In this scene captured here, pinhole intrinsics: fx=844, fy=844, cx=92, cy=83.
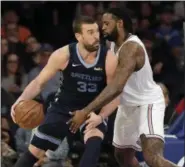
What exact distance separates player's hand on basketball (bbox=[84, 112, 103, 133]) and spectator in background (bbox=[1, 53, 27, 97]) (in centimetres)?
337

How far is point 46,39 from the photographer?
12.4 meters

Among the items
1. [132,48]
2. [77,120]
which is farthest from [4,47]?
[77,120]

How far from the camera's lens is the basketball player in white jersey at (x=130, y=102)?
7.44 m

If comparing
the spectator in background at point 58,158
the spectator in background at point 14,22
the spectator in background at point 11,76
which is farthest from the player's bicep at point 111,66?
the spectator in background at point 14,22

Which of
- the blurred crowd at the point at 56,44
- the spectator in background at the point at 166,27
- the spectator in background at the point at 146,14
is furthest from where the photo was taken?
the spectator in background at the point at 146,14

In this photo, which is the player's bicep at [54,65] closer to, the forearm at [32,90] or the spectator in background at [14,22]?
the forearm at [32,90]

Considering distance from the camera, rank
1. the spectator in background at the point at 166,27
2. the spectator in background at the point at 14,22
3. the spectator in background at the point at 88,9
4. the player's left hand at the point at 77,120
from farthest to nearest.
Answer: the spectator in background at the point at 166,27, the spectator in background at the point at 88,9, the spectator in background at the point at 14,22, the player's left hand at the point at 77,120

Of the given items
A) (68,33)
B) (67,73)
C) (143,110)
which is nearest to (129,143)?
(143,110)

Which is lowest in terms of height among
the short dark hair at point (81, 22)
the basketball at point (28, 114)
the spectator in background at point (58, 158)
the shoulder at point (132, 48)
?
the spectator in background at point (58, 158)

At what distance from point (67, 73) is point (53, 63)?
17cm

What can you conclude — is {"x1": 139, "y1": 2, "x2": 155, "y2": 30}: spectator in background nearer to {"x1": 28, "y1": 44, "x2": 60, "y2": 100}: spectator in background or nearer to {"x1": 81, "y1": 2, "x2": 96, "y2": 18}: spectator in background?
{"x1": 81, "y1": 2, "x2": 96, "y2": 18}: spectator in background

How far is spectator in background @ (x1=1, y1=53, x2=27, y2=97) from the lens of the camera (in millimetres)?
11062

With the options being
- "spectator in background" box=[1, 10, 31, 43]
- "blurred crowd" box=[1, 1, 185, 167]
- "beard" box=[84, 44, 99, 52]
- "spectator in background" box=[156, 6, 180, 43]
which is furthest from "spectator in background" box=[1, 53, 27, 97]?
"beard" box=[84, 44, 99, 52]

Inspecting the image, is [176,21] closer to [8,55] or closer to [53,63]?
[8,55]
